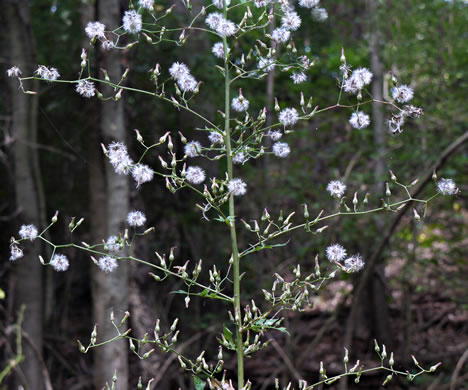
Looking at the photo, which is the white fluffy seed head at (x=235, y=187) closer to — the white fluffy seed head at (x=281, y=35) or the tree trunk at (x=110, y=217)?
the white fluffy seed head at (x=281, y=35)

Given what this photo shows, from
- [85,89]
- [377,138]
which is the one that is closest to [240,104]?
[85,89]

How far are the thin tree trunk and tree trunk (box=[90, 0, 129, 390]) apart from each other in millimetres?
832

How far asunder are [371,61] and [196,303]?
2590 mm

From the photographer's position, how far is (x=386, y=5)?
477 centimetres

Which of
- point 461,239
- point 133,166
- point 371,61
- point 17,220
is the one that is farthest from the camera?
point 371,61

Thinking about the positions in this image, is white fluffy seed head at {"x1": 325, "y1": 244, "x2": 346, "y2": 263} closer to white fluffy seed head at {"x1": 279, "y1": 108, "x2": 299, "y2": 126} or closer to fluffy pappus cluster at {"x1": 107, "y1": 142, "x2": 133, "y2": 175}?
white fluffy seed head at {"x1": 279, "y1": 108, "x2": 299, "y2": 126}

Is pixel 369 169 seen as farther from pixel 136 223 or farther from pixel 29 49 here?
pixel 136 223

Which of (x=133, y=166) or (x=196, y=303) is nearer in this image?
(x=133, y=166)

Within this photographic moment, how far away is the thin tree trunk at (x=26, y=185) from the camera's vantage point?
4145 millimetres

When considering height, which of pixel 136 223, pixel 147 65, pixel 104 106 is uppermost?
pixel 147 65

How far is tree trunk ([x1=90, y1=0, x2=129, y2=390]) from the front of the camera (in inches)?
133

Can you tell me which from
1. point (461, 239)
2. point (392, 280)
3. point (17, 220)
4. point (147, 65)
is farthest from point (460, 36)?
point (17, 220)

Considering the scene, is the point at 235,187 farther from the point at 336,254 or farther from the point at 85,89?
the point at 85,89

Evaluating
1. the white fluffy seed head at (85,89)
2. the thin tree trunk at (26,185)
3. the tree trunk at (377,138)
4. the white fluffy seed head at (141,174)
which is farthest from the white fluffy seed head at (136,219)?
the tree trunk at (377,138)
